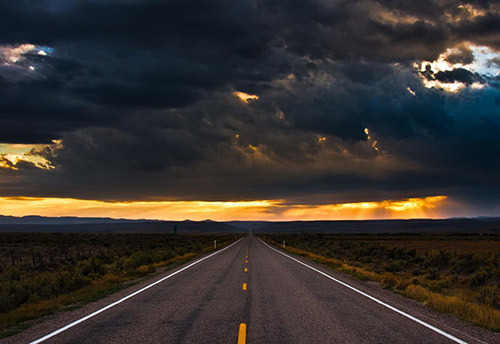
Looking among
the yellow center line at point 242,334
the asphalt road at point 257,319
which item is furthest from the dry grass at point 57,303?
the yellow center line at point 242,334

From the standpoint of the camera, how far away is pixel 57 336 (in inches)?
297

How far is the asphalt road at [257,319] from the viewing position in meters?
7.33

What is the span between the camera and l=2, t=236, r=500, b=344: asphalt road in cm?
733

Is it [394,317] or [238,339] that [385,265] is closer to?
[394,317]

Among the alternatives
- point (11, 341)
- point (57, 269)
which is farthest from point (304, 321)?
point (57, 269)

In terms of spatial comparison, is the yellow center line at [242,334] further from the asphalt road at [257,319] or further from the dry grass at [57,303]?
the dry grass at [57,303]

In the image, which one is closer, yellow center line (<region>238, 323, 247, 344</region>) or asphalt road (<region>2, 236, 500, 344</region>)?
yellow center line (<region>238, 323, 247, 344</region>)

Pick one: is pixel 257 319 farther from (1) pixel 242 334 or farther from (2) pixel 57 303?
(2) pixel 57 303

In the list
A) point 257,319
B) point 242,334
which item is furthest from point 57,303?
point 242,334

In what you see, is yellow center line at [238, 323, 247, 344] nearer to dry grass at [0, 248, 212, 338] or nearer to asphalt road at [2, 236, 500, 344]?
asphalt road at [2, 236, 500, 344]

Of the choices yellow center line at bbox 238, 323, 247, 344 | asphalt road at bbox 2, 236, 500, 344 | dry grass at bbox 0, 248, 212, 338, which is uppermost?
yellow center line at bbox 238, 323, 247, 344

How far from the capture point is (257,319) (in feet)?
28.9

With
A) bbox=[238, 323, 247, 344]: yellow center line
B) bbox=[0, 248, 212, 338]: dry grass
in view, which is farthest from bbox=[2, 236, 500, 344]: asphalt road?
bbox=[0, 248, 212, 338]: dry grass

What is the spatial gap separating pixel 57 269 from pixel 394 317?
73.2 ft
